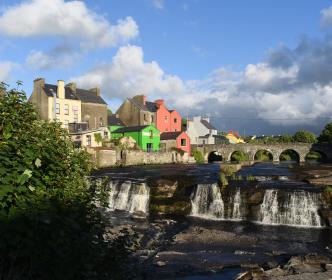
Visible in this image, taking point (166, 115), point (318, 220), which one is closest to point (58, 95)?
point (166, 115)

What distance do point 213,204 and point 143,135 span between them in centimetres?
4258

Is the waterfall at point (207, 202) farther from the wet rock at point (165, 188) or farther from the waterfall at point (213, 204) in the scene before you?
the wet rock at point (165, 188)

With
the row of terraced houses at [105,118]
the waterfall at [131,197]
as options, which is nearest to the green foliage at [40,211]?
the waterfall at [131,197]

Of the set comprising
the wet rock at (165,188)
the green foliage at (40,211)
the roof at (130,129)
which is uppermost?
the roof at (130,129)

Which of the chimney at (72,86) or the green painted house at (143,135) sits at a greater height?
the chimney at (72,86)

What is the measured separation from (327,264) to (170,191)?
19293 mm

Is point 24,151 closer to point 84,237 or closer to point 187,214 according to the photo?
point 84,237

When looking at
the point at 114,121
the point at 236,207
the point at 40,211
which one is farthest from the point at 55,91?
the point at 40,211

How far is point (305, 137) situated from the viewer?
12638 centimetres

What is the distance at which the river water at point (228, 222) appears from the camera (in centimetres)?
1786

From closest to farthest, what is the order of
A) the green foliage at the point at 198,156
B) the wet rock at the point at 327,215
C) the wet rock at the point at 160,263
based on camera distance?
the wet rock at the point at 160,263 → the wet rock at the point at 327,215 → the green foliage at the point at 198,156

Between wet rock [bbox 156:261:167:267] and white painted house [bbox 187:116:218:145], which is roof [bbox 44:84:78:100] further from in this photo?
wet rock [bbox 156:261:167:267]

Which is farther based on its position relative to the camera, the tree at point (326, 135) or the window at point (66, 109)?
the tree at point (326, 135)

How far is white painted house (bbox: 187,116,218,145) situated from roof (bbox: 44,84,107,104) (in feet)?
110
